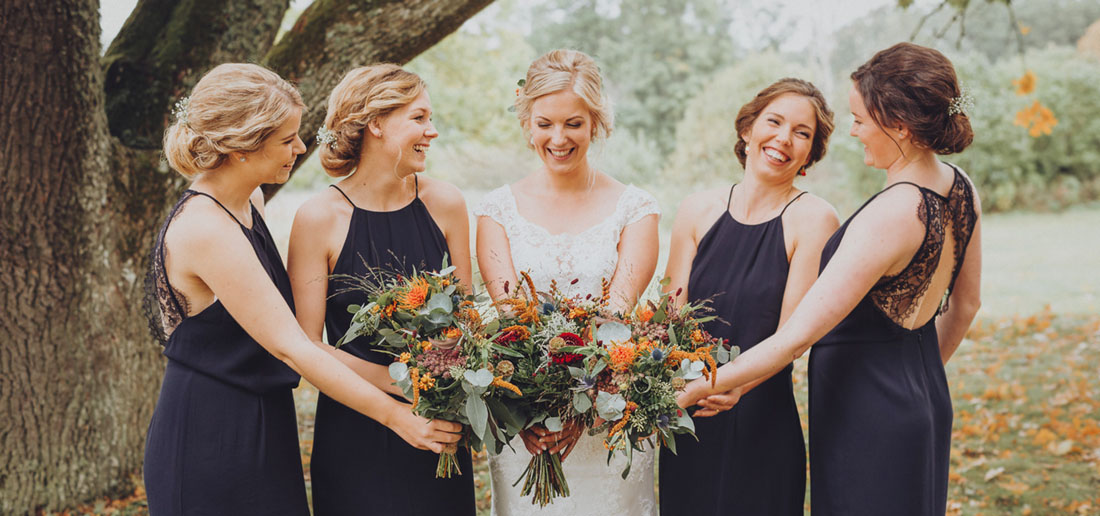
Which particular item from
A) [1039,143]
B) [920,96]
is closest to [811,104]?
Result: [920,96]

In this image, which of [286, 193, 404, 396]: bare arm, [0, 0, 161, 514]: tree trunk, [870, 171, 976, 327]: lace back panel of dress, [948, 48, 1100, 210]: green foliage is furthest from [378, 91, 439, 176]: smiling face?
[948, 48, 1100, 210]: green foliage

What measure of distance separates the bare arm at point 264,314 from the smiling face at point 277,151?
0.76 ft

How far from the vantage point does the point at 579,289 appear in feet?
12.5

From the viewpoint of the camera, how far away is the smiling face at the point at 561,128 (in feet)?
12.3

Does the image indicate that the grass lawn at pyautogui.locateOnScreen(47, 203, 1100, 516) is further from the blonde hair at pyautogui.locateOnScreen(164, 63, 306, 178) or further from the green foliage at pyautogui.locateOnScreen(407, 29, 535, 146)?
the green foliage at pyautogui.locateOnScreen(407, 29, 535, 146)

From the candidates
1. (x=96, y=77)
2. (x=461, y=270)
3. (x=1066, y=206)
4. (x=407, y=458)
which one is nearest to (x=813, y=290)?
(x=461, y=270)

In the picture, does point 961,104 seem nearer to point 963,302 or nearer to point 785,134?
point 785,134

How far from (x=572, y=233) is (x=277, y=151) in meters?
1.39

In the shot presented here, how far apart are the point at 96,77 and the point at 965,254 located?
4844mm

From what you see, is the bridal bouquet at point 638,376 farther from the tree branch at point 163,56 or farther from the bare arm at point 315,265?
the tree branch at point 163,56

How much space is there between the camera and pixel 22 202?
5039 millimetres

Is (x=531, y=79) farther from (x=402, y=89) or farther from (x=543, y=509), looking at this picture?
(x=543, y=509)

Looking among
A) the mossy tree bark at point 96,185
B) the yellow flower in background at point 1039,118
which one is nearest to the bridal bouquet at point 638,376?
the mossy tree bark at point 96,185

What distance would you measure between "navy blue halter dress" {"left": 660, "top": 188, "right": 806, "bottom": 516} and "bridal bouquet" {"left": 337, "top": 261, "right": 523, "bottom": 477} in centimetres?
105
